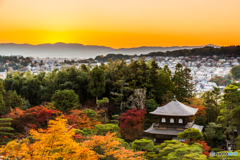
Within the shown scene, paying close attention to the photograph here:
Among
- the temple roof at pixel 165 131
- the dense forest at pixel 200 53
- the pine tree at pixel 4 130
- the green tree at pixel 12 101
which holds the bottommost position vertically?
the temple roof at pixel 165 131

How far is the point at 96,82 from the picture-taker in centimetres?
2120

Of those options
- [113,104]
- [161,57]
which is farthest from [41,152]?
[161,57]

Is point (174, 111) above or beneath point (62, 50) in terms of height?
beneath

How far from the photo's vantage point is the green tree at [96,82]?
21.1 metres

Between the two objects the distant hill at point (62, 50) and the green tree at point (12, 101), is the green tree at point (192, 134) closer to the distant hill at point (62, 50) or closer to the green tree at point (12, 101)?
the green tree at point (12, 101)

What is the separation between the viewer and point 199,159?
8789 mm

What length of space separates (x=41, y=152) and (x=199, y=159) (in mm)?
5578

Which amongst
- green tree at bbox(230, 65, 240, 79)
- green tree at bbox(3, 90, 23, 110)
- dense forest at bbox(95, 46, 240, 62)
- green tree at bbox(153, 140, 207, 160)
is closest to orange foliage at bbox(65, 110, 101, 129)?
green tree at bbox(3, 90, 23, 110)

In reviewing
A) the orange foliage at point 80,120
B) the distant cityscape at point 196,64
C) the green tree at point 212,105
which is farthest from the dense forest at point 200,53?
the orange foliage at point 80,120

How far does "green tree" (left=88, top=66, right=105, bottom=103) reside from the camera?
2109 cm

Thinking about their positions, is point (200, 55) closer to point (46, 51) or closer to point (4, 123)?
point (46, 51)

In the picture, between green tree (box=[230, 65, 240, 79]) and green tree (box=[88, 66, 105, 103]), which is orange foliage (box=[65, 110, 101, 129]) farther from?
green tree (box=[230, 65, 240, 79])

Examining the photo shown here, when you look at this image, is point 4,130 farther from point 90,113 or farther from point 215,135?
point 215,135

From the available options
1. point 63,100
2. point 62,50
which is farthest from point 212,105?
point 62,50
